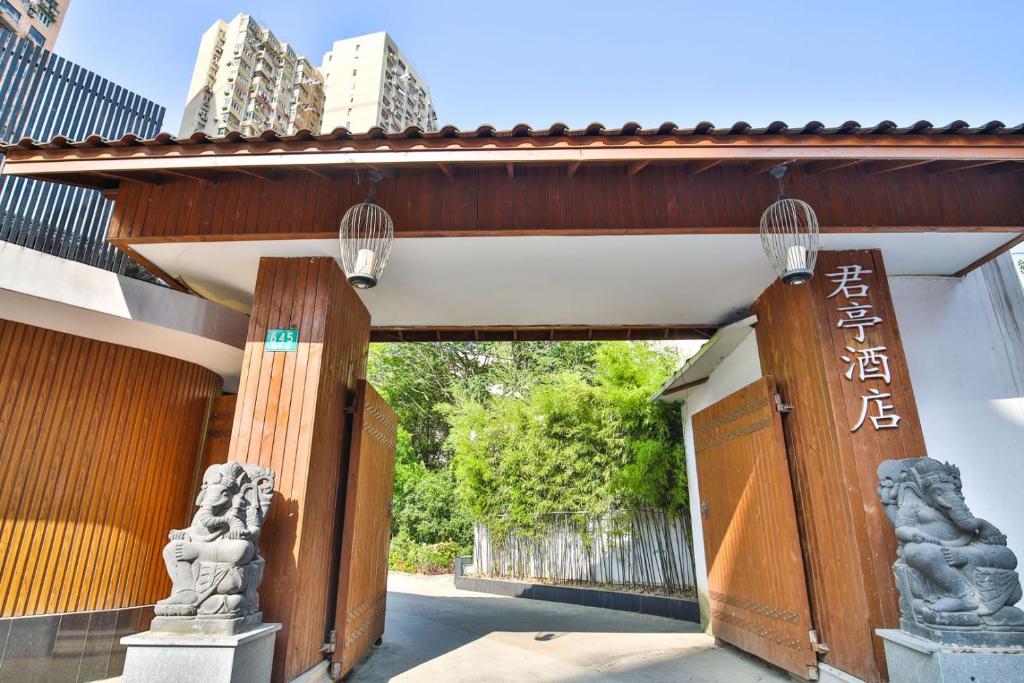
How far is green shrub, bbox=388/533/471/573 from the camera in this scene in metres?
10.7

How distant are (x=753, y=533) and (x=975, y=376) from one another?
183 cm

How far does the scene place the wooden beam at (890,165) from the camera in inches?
121

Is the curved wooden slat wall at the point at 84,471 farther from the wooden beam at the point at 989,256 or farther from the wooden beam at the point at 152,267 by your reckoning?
the wooden beam at the point at 989,256

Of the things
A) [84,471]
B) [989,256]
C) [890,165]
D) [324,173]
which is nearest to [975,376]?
[989,256]

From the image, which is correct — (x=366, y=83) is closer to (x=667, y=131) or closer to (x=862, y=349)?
(x=667, y=131)

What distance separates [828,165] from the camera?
10.4ft

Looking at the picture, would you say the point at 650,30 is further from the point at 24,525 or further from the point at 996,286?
the point at 24,525

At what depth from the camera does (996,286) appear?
3721mm

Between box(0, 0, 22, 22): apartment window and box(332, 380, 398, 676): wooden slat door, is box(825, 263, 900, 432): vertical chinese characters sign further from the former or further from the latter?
box(0, 0, 22, 22): apartment window

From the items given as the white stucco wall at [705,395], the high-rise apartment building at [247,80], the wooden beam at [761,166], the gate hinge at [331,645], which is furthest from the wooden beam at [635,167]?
the high-rise apartment building at [247,80]

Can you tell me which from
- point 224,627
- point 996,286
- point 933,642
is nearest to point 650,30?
point 996,286

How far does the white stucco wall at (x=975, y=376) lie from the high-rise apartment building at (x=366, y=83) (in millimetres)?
39715

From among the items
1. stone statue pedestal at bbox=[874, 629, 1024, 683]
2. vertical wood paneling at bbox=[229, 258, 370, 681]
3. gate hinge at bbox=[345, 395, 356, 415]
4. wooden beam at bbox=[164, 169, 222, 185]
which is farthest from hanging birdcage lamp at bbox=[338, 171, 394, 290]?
stone statue pedestal at bbox=[874, 629, 1024, 683]

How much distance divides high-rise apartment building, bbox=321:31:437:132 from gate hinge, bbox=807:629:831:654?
40697 mm
